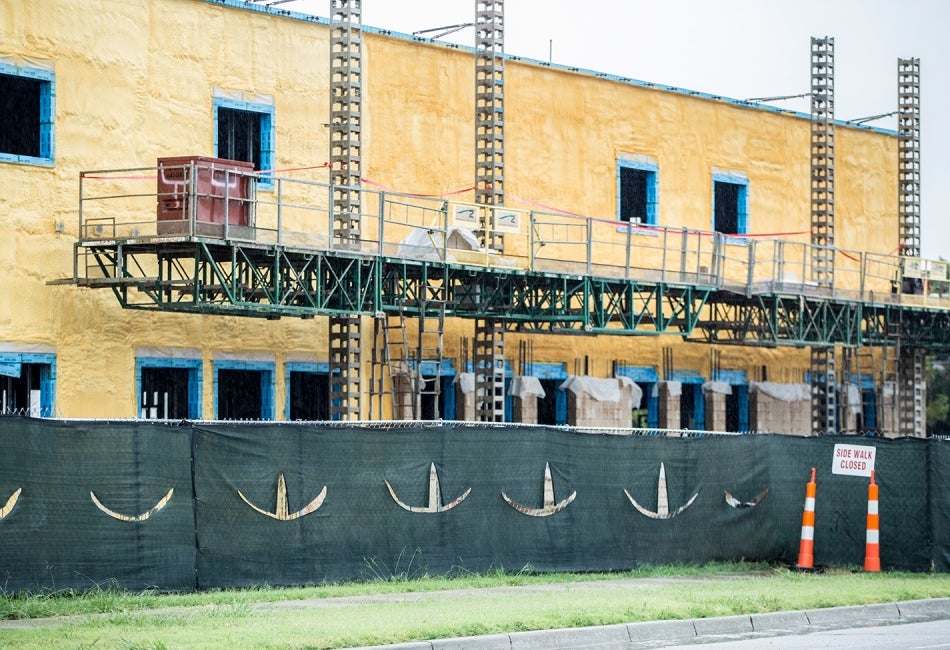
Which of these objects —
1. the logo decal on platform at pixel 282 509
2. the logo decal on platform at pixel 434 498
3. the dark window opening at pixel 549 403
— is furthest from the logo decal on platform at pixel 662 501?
the dark window opening at pixel 549 403

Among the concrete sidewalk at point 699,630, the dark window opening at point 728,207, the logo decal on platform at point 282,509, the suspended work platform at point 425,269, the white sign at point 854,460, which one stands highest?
the dark window opening at point 728,207

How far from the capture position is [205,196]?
25.9 metres

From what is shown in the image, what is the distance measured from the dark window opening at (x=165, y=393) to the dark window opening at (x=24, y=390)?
222 cm

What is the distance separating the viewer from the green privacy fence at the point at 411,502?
15.9 metres

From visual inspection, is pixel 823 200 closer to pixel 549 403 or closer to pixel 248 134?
pixel 549 403

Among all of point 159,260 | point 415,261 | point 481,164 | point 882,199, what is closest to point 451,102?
point 481,164

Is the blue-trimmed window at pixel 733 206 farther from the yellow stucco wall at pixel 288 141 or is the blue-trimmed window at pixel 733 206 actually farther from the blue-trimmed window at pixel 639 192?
the blue-trimmed window at pixel 639 192

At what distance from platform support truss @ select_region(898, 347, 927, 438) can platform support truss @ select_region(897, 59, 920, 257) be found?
304cm

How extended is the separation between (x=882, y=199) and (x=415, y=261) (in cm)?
2146

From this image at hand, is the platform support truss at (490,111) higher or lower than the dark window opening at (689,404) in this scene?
higher

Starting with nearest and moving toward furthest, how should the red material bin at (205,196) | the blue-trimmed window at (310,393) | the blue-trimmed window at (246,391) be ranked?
1. the red material bin at (205,196)
2. the blue-trimmed window at (246,391)
3. the blue-trimmed window at (310,393)

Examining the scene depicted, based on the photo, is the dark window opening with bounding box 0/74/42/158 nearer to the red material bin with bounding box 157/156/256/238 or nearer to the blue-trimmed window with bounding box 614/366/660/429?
the red material bin with bounding box 157/156/256/238

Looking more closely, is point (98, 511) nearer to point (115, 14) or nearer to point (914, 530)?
point (914, 530)

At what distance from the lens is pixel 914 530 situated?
815 inches
